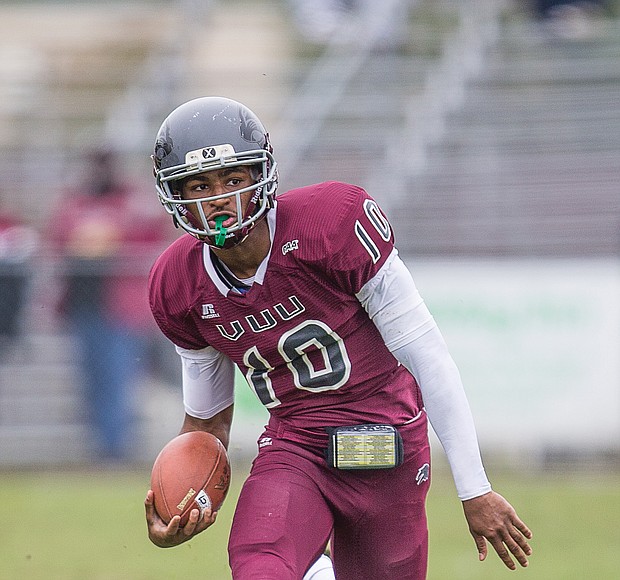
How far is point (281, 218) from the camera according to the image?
3.84 meters

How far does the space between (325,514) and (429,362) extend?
56 cm

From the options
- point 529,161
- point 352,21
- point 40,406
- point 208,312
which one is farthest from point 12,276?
point 208,312

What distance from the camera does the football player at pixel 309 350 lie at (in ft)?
12.1

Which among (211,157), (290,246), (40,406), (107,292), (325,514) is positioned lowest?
(40,406)

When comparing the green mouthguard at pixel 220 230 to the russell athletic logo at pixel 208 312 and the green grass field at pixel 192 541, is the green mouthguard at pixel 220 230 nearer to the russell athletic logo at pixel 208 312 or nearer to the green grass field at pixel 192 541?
the russell athletic logo at pixel 208 312

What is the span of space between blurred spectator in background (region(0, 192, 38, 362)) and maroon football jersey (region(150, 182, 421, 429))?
17.3ft

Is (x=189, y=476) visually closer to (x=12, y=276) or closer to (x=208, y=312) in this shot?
(x=208, y=312)

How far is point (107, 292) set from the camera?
29.7 feet

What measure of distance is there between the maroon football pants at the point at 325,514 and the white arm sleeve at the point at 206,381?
0.77 feet

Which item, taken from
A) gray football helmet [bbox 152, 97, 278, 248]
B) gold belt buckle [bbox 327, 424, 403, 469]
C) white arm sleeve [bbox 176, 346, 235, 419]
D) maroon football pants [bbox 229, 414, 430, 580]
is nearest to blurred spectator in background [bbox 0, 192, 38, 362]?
white arm sleeve [bbox 176, 346, 235, 419]

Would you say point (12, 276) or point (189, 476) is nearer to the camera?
point (189, 476)

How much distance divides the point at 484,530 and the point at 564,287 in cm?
527

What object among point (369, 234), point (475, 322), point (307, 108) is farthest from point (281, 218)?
point (307, 108)

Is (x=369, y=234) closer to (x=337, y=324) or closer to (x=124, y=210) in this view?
(x=337, y=324)
